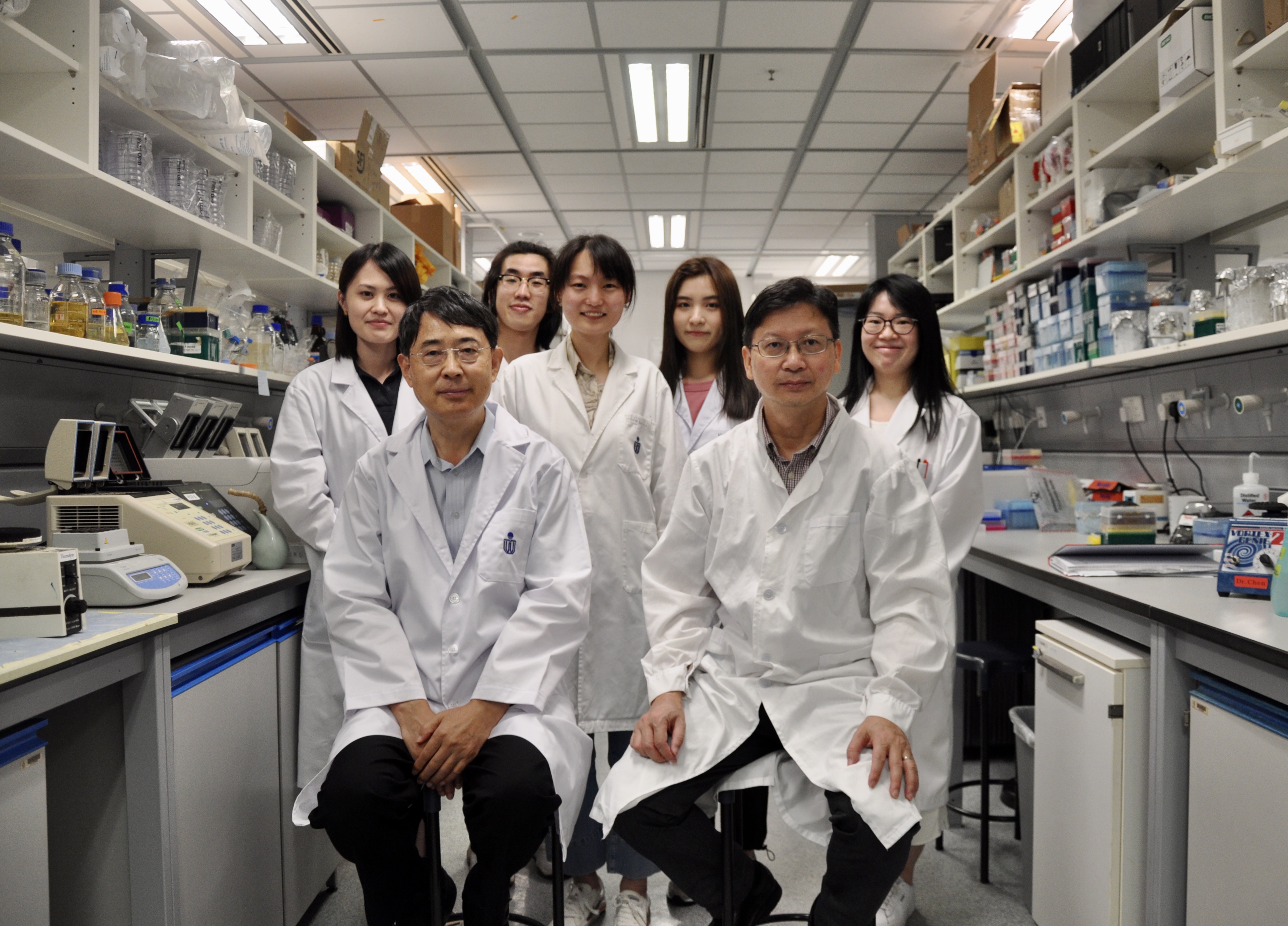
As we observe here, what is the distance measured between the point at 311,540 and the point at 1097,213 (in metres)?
2.49

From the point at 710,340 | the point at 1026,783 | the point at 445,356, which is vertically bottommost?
the point at 1026,783

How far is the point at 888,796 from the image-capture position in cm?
124

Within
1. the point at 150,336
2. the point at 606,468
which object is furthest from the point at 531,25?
the point at 606,468

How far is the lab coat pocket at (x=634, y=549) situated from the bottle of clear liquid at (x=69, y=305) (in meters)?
1.29

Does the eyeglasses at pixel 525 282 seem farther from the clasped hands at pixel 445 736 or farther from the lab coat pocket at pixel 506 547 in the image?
the clasped hands at pixel 445 736

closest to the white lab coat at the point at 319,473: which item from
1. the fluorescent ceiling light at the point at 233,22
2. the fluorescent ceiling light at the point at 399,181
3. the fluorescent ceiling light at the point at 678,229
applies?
the fluorescent ceiling light at the point at 233,22

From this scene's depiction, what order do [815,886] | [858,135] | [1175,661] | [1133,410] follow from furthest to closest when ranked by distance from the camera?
1. [858,135]
2. [1133,410]
3. [815,886]
4. [1175,661]

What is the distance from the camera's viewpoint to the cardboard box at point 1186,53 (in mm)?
2025

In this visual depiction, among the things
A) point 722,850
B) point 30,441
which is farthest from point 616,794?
point 30,441

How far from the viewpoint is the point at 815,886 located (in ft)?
6.73

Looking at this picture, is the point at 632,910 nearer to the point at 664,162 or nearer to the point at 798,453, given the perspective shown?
the point at 798,453

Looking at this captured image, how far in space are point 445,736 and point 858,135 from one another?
4319 millimetres

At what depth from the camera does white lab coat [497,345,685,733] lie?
1.78 m

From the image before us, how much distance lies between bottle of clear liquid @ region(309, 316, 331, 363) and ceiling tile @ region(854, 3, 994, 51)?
263 centimetres
